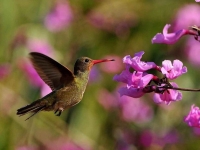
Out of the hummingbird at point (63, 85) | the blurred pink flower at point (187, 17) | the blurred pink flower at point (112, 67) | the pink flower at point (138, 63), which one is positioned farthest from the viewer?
the blurred pink flower at point (112, 67)

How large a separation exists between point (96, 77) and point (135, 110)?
0.57m

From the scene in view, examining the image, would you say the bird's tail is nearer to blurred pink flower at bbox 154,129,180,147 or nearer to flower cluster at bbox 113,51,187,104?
flower cluster at bbox 113,51,187,104

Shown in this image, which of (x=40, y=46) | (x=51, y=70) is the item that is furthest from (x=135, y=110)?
(x=51, y=70)

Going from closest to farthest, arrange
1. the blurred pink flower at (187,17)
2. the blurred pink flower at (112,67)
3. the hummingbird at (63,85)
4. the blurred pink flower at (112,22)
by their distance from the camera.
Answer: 1. the hummingbird at (63,85)
2. the blurred pink flower at (187,17)
3. the blurred pink flower at (112,22)
4. the blurred pink flower at (112,67)

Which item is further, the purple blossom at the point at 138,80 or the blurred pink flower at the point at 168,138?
the blurred pink flower at the point at 168,138

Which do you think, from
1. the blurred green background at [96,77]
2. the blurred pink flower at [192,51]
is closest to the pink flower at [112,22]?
the blurred green background at [96,77]

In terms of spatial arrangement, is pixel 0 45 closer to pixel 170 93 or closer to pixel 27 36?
pixel 27 36

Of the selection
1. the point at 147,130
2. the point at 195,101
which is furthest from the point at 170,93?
the point at 195,101

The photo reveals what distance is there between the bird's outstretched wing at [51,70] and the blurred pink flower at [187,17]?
189 cm

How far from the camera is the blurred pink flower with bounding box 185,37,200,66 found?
205 inches

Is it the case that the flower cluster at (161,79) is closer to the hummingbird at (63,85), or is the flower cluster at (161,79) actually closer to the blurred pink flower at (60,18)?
the hummingbird at (63,85)

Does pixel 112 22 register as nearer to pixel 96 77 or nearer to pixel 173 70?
pixel 96 77

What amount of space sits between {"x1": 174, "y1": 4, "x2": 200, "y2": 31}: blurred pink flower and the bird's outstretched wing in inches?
74.3

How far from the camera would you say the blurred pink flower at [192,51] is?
5.20 m
